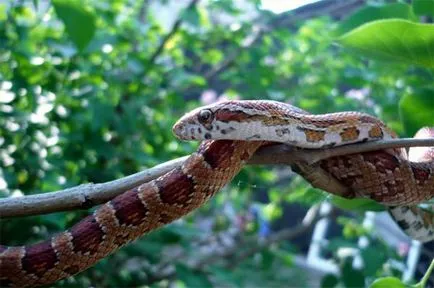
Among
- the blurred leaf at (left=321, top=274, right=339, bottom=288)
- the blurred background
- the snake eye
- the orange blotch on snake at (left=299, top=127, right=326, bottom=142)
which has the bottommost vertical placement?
the blurred leaf at (left=321, top=274, right=339, bottom=288)

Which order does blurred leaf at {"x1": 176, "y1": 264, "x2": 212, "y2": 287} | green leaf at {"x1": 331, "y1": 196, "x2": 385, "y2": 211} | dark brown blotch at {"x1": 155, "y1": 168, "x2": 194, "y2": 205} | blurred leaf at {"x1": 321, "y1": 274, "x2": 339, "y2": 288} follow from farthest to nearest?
1. blurred leaf at {"x1": 321, "y1": 274, "x2": 339, "y2": 288}
2. blurred leaf at {"x1": 176, "y1": 264, "x2": 212, "y2": 287}
3. green leaf at {"x1": 331, "y1": 196, "x2": 385, "y2": 211}
4. dark brown blotch at {"x1": 155, "y1": 168, "x2": 194, "y2": 205}

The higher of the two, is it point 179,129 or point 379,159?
point 179,129

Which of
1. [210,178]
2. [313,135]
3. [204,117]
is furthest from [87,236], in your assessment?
[313,135]

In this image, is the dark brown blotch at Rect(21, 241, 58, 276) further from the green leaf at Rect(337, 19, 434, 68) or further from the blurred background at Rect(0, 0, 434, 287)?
the green leaf at Rect(337, 19, 434, 68)

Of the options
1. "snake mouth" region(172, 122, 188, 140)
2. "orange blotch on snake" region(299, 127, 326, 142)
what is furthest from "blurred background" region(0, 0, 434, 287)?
"snake mouth" region(172, 122, 188, 140)

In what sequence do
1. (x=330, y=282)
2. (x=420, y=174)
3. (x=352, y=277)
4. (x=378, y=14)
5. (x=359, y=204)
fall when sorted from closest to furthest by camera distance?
(x=420, y=174) → (x=359, y=204) → (x=378, y=14) → (x=352, y=277) → (x=330, y=282)

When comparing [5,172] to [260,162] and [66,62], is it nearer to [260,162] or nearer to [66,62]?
[66,62]

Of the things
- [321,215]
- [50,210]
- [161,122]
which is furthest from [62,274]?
[321,215]

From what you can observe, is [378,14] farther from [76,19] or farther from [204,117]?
[76,19]
